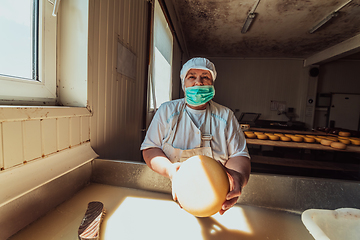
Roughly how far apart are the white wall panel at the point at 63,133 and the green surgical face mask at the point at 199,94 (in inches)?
29.6

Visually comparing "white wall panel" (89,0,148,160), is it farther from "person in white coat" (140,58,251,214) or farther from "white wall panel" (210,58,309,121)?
"white wall panel" (210,58,309,121)

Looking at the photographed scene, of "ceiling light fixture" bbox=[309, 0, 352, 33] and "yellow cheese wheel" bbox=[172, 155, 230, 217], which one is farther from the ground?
"ceiling light fixture" bbox=[309, 0, 352, 33]

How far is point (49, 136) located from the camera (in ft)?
2.60

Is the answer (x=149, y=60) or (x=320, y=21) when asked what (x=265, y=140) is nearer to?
(x=149, y=60)

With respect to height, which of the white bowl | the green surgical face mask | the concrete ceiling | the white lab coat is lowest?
the white bowl

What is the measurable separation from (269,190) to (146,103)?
Result: 5.19ft

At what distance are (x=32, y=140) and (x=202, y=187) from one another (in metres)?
0.73

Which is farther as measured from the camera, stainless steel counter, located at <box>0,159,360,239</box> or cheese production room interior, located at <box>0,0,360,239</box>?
stainless steel counter, located at <box>0,159,360,239</box>

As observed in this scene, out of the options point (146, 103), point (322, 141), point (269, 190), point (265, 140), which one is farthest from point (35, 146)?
point (322, 141)

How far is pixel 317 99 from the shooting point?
646 centimetres

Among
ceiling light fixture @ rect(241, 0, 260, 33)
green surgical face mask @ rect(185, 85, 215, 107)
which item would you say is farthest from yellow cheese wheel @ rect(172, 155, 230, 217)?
ceiling light fixture @ rect(241, 0, 260, 33)

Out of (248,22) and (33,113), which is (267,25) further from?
(33,113)

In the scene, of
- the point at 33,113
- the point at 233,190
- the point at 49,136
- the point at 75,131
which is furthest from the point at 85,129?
the point at 233,190

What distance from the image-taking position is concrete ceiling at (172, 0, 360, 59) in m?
3.32
